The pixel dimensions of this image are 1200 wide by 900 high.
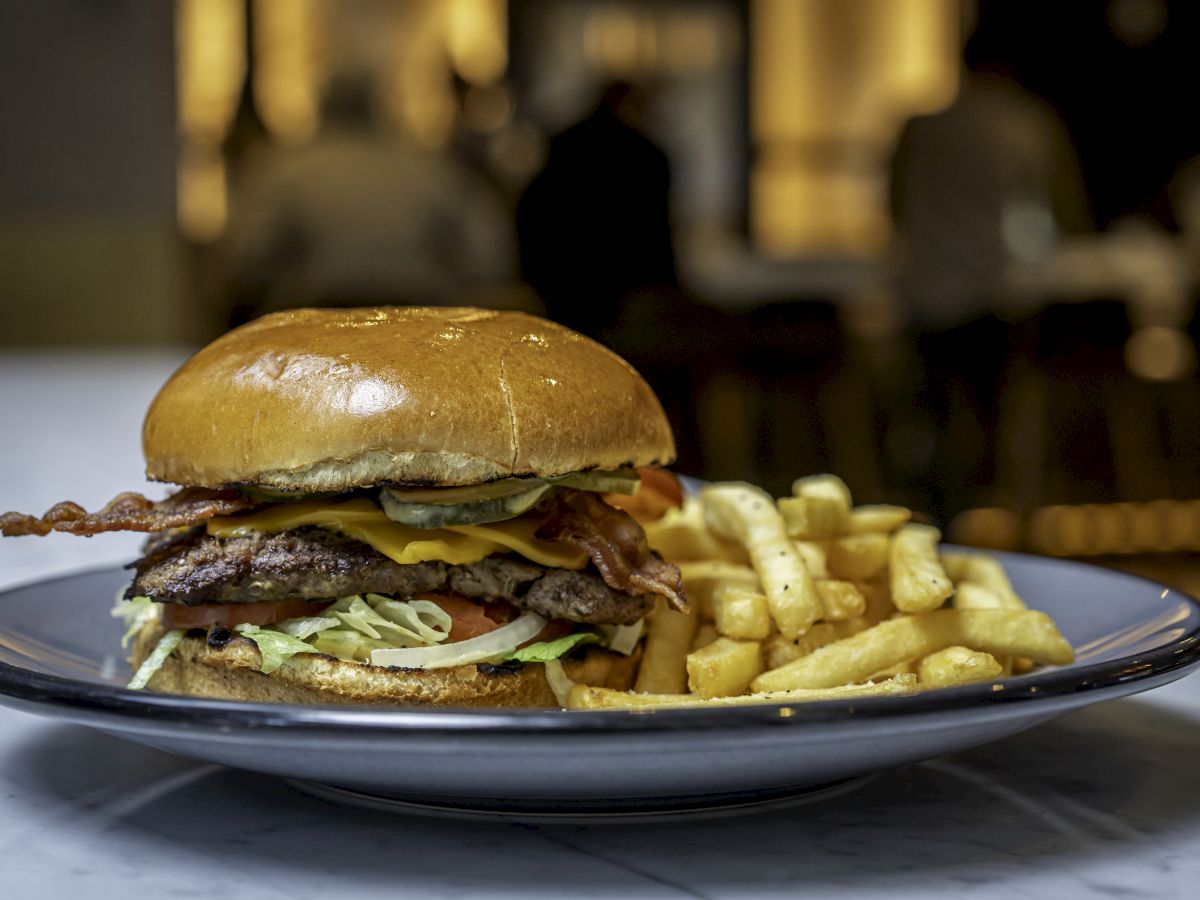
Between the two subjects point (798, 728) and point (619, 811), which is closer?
point (798, 728)

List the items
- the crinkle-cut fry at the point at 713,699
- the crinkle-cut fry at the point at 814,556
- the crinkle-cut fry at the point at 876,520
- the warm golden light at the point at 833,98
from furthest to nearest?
the warm golden light at the point at 833,98 < the crinkle-cut fry at the point at 876,520 < the crinkle-cut fry at the point at 814,556 < the crinkle-cut fry at the point at 713,699

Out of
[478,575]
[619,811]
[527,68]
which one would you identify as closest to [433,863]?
[619,811]

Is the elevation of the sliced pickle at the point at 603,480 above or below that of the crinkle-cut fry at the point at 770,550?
above

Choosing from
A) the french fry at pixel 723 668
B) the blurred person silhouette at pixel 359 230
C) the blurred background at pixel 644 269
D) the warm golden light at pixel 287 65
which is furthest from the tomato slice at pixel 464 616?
the warm golden light at pixel 287 65

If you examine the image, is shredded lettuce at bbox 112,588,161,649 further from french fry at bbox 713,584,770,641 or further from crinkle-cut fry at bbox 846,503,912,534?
crinkle-cut fry at bbox 846,503,912,534

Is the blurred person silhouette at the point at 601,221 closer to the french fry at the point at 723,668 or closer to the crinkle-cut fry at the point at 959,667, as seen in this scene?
the french fry at the point at 723,668

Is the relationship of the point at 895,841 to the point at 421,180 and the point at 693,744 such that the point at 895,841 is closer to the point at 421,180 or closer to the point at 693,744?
the point at 693,744
